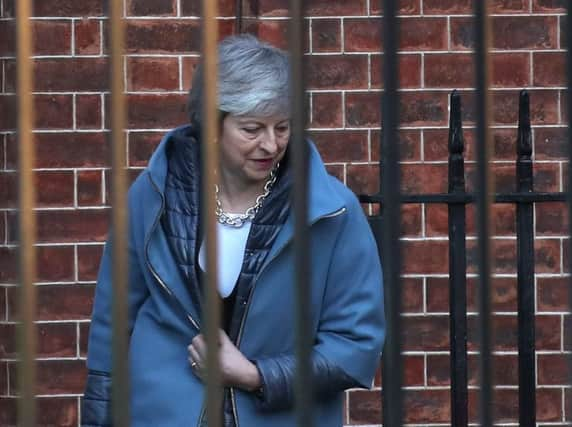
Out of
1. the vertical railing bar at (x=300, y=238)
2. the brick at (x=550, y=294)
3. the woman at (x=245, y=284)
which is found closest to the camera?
the vertical railing bar at (x=300, y=238)

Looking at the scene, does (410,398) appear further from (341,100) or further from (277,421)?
(277,421)

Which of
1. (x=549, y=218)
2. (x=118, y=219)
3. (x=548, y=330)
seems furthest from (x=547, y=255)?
(x=118, y=219)

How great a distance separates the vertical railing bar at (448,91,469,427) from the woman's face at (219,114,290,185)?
2.59 ft

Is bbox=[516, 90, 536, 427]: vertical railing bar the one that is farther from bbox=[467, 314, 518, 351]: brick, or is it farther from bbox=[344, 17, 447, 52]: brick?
bbox=[344, 17, 447, 52]: brick

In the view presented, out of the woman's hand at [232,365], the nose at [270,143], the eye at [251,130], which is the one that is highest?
the eye at [251,130]

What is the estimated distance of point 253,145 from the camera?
2.96 m

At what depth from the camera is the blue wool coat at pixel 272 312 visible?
2828mm

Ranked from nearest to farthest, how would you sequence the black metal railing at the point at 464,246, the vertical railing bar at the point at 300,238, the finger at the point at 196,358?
the vertical railing bar at the point at 300,238 → the finger at the point at 196,358 → the black metal railing at the point at 464,246

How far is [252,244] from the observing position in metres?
2.85

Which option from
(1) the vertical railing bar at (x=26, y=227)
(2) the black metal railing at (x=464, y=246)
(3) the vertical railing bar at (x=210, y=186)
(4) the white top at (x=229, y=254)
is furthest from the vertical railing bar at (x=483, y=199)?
(2) the black metal railing at (x=464, y=246)

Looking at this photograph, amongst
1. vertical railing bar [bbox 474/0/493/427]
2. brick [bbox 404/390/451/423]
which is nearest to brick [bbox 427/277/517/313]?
brick [bbox 404/390/451/423]

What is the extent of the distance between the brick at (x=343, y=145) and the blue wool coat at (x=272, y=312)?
1.49 meters

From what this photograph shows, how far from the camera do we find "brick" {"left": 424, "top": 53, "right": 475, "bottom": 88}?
14.7 ft

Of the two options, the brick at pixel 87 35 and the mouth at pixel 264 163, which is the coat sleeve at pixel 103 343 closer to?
the mouth at pixel 264 163
